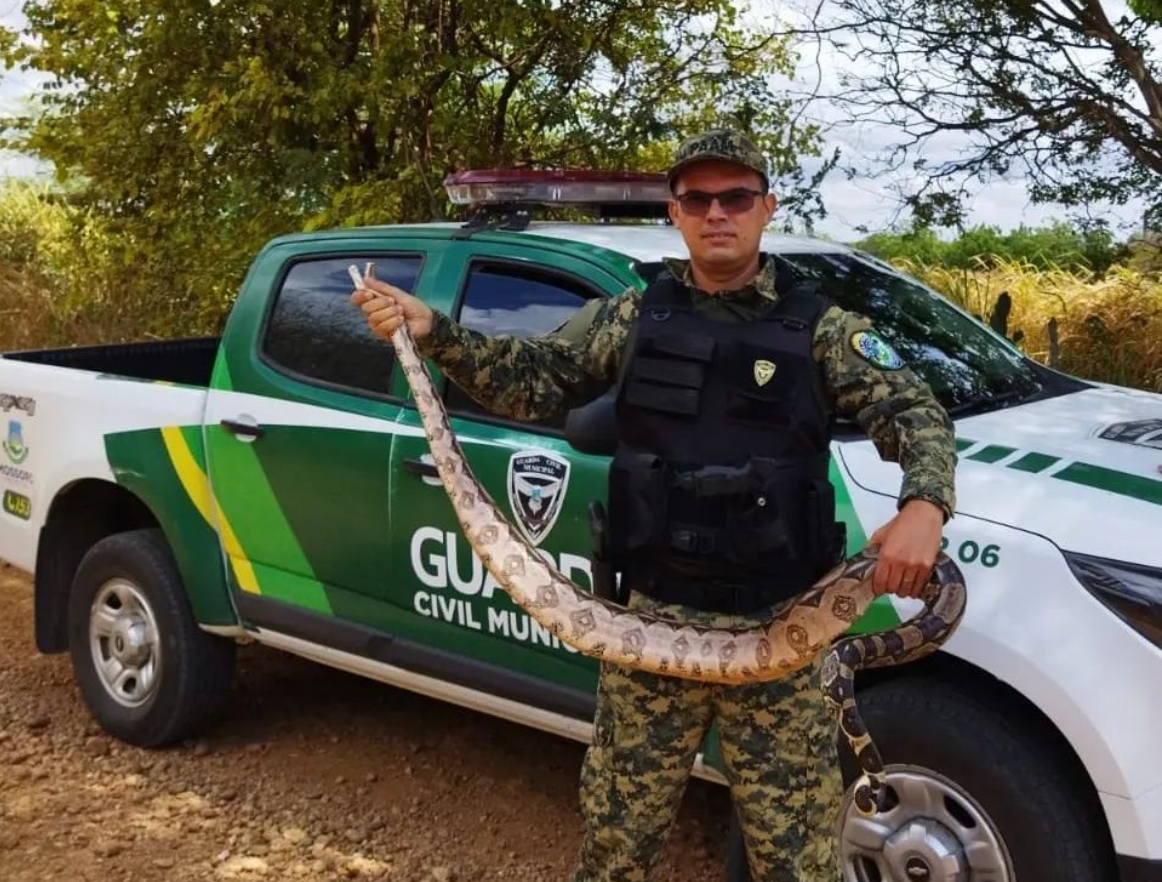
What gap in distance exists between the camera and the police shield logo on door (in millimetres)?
3350

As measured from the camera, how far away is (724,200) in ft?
7.80

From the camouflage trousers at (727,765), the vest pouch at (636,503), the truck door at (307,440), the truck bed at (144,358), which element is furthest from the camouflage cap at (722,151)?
the truck bed at (144,358)

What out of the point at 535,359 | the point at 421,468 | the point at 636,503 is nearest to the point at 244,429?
the point at 421,468

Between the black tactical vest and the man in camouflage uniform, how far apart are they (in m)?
0.05

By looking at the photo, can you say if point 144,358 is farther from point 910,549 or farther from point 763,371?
point 910,549

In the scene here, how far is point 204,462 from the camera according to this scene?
4.31 m

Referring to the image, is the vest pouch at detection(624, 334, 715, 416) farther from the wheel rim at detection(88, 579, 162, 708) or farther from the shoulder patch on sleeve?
the wheel rim at detection(88, 579, 162, 708)

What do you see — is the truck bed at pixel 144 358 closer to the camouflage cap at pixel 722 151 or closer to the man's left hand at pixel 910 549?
the camouflage cap at pixel 722 151

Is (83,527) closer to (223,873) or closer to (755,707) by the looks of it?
(223,873)

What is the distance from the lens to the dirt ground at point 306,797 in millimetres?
3715

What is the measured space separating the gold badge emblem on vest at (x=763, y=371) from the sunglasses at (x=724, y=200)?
29 cm

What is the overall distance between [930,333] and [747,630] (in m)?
1.67

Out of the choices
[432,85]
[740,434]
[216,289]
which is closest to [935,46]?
[432,85]

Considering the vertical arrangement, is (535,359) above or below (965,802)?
above
